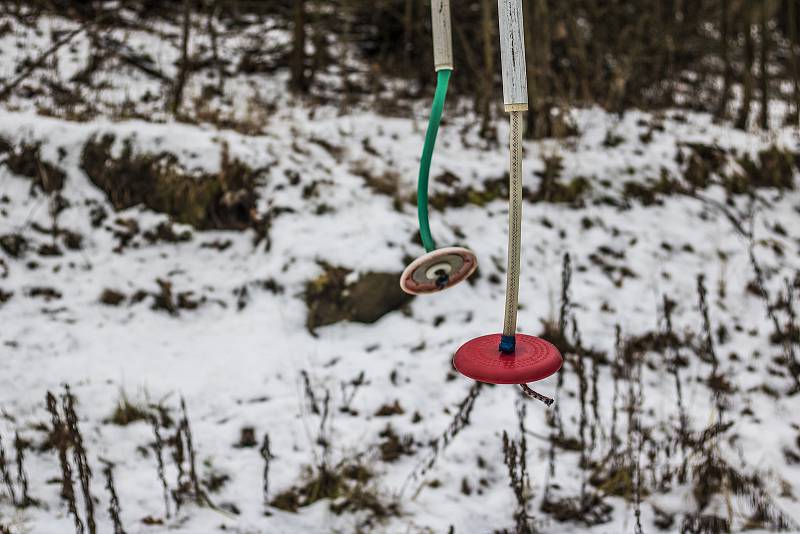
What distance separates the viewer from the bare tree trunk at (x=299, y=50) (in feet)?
18.6

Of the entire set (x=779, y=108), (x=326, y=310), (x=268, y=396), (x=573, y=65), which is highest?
(x=573, y=65)

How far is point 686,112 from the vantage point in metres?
6.11

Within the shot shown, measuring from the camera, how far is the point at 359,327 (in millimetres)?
3473

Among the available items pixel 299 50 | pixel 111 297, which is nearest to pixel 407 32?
pixel 299 50

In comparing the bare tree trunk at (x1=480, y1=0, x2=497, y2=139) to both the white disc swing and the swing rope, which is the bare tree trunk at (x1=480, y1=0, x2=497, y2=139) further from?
the swing rope

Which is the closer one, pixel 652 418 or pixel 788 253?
pixel 652 418

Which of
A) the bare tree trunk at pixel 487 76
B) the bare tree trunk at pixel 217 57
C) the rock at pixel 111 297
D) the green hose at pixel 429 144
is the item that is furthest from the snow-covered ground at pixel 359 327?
the green hose at pixel 429 144

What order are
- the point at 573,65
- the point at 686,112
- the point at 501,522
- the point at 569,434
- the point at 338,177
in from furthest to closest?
the point at 573,65 < the point at 686,112 < the point at 338,177 < the point at 569,434 < the point at 501,522

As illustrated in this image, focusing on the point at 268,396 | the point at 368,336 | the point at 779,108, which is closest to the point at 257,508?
the point at 268,396

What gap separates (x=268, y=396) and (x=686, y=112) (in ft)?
16.9

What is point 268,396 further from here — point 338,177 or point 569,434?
point 338,177

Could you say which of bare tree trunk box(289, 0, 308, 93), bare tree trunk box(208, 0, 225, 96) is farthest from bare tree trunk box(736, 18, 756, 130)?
bare tree trunk box(208, 0, 225, 96)

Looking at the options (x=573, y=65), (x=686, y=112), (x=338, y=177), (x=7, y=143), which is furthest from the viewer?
(x=573, y=65)

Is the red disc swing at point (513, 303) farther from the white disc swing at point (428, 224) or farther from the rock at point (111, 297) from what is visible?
the rock at point (111, 297)
